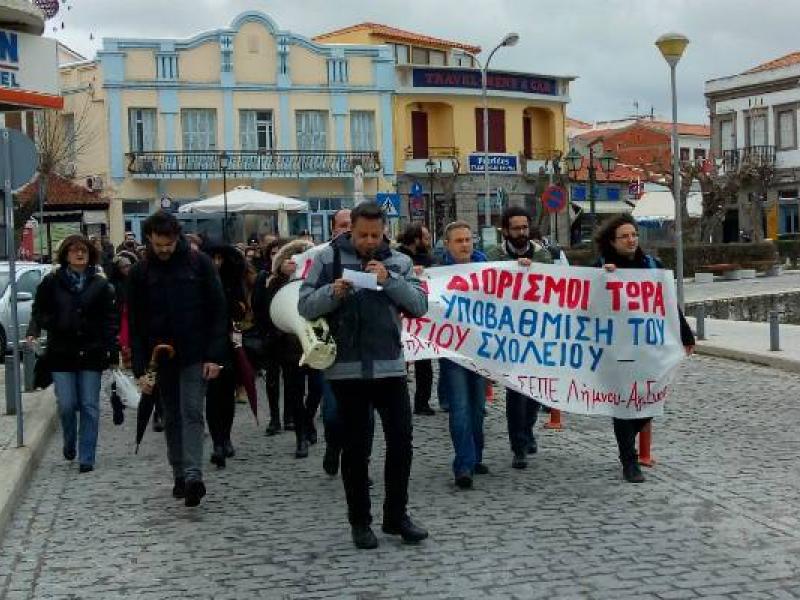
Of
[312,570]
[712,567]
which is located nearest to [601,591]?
[712,567]

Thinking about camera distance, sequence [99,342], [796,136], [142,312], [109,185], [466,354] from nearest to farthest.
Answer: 1. [142,312]
2. [466,354]
3. [99,342]
4. [109,185]
5. [796,136]

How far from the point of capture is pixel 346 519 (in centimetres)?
712

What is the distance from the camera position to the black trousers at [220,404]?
9156 millimetres

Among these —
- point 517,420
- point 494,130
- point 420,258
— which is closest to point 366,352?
point 517,420

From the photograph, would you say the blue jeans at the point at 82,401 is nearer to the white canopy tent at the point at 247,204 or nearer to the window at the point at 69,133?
the white canopy tent at the point at 247,204

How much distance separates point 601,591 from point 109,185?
4010 cm

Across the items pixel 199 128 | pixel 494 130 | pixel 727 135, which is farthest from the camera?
pixel 727 135

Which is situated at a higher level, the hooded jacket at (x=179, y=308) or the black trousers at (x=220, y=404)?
the hooded jacket at (x=179, y=308)

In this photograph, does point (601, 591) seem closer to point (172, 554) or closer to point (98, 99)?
point (172, 554)

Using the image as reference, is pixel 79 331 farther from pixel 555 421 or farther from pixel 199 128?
pixel 199 128

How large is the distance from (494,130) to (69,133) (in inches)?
704

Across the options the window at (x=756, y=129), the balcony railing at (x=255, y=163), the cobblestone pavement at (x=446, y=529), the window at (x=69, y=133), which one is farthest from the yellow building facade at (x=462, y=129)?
the cobblestone pavement at (x=446, y=529)

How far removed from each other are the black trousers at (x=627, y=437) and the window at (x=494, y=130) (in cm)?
4333

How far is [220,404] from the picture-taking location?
919 cm
